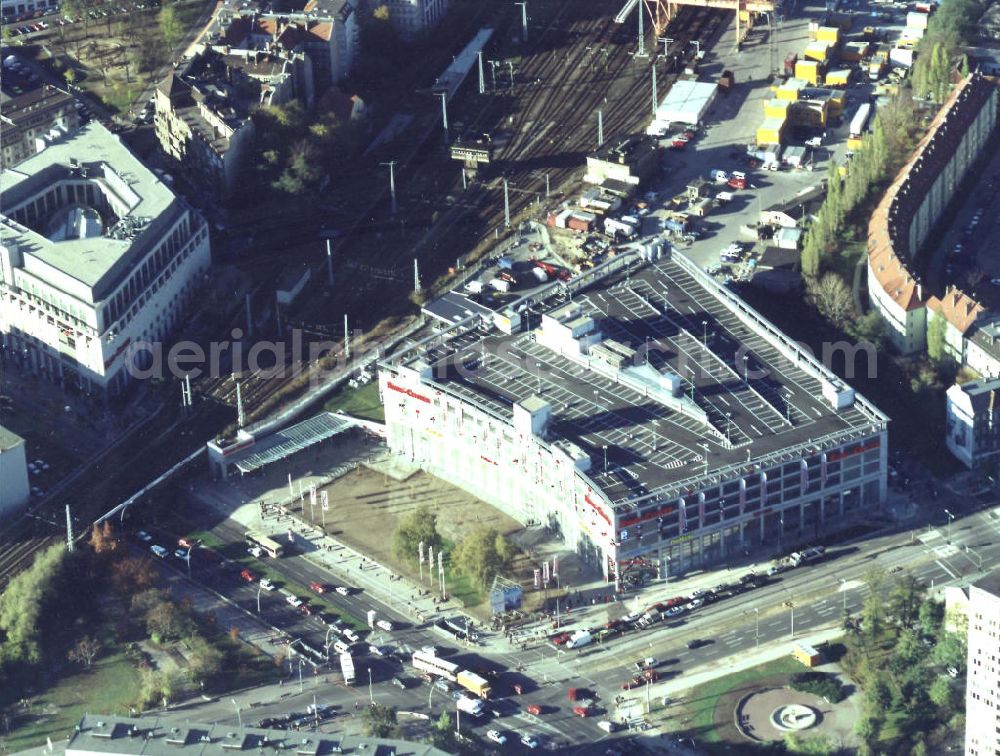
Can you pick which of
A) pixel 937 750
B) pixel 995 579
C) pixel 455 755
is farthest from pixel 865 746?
pixel 455 755

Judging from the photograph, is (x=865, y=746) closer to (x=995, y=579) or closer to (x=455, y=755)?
(x=995, y=579)

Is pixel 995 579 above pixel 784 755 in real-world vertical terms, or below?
above

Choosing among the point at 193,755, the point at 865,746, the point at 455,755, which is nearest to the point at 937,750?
the point at 865,746

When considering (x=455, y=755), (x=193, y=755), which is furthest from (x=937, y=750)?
(x=193, y=755)

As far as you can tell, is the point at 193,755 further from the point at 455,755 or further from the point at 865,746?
the point at 865,746
